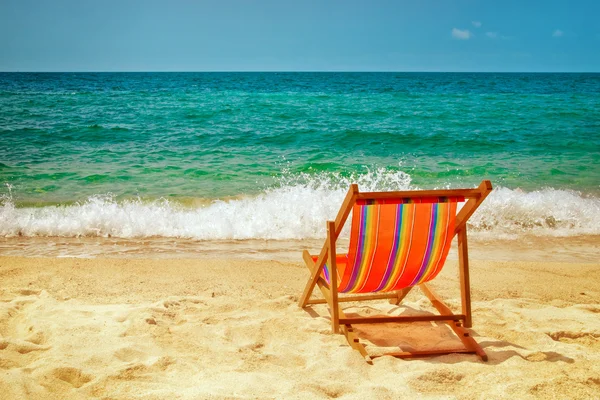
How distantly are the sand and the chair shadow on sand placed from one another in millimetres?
14

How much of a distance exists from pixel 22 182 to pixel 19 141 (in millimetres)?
4597

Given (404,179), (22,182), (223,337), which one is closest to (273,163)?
(404,179)

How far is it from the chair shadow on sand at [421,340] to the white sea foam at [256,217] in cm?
270

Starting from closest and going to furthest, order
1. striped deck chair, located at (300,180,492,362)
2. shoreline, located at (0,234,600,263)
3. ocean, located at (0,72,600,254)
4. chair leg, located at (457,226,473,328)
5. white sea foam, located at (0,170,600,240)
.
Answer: striped deck chair, located at (300,180,492,362)
chair leg, located at (457,226,473,328)
shoreline, located at (0,234,600,263)
white sea foam, located at (0,170,600,240)
ocean, located at (0,72,600,254)

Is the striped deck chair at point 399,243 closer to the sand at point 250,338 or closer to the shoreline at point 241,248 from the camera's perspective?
the sand at point 250,338

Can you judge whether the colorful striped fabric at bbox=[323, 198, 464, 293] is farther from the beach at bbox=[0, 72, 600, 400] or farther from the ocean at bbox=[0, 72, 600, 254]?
the ocean at bbox=[0, 72, 600, 254]

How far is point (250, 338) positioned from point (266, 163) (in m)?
8.00

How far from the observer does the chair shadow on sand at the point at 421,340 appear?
314 cm

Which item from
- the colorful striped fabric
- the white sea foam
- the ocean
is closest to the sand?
the colorful striped fabric

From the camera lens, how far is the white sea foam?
21.5 feet

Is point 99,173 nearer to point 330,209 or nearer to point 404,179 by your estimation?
point 330,209

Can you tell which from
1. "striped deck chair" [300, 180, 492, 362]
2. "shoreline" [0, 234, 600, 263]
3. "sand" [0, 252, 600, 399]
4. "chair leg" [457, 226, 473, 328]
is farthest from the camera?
"shoreline" [0, 234, 600, 263]

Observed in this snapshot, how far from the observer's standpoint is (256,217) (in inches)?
273

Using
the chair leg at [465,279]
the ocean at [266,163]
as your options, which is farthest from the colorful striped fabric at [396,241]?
the ocean at [266,163]
